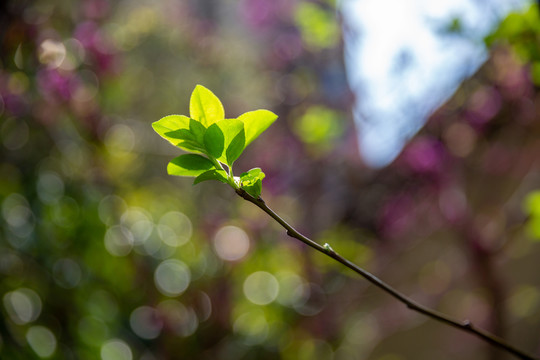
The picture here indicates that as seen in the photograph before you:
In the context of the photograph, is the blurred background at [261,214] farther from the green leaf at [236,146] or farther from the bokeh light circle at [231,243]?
the green leaf at [236,146]

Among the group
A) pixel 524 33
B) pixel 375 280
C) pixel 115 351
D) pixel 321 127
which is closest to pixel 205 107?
pixel 375 280

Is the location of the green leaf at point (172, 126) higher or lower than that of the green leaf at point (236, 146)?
lower

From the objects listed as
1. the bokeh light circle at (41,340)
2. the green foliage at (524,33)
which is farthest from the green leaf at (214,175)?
the bokeh light circle at (41,340)

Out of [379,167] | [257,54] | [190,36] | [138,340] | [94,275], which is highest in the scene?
[257,54]

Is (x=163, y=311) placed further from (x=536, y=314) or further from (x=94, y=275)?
(x=536, y=314)

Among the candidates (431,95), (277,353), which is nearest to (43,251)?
(277,353)

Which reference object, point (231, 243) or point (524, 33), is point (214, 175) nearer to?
point (524, 33)

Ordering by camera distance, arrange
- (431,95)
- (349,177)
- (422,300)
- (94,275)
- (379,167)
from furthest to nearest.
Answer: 1. (349,177)
2. (379,167)
3. (422,300)
4. (94,275)
5. (431,95)
